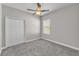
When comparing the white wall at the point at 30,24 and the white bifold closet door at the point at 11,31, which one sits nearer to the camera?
the white bifold closet door at the point at 11,31

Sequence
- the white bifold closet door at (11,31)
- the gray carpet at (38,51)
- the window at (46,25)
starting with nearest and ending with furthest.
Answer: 1. the gray carpet at (38,51)
2. the white bifold closet door at (11,31)
3. the window at (46,25)

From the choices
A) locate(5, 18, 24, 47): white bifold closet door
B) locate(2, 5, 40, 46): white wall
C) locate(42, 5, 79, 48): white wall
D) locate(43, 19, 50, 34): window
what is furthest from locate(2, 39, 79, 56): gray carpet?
locate(43, 19, 50, 34): window

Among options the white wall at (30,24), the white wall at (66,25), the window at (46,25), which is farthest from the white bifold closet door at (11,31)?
the white wall at (66,25)

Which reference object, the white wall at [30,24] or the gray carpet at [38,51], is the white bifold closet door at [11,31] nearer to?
the gray carpet at [38,51]

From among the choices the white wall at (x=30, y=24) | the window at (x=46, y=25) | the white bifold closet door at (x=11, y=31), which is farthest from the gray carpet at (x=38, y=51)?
the window at (x=46, y=25)

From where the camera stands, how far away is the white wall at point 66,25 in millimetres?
3178

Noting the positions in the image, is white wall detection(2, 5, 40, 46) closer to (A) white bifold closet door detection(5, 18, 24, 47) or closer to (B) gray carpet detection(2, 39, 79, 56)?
Answer: (A) white bifold closet door detection(5, 18, 24, 47)

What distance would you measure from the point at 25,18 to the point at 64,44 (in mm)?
2294

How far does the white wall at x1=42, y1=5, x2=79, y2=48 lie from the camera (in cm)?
318

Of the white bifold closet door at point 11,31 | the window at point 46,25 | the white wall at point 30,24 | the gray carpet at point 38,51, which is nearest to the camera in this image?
the gray carpet at point 38,51

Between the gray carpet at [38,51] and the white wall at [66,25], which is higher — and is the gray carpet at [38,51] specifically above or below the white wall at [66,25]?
below

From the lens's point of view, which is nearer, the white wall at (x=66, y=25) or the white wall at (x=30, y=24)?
the white wall at (x=66, y=25)

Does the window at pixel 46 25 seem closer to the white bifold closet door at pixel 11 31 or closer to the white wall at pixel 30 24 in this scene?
the white wall at pixel 30 24

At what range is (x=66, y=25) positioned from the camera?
11.9 ft
